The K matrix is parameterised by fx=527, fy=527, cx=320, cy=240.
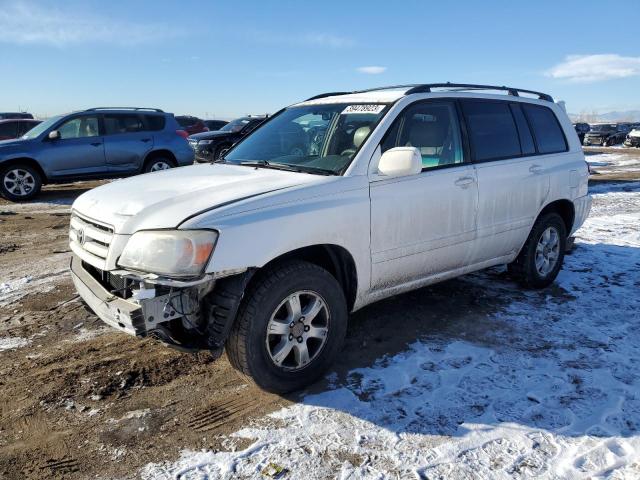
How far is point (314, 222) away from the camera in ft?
10.7

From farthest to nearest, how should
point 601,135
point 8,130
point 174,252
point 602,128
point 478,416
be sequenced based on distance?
point 602,128 → point 601,135 → point 8,130 → point 478,416 → point 174,252

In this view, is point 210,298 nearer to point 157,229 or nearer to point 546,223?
point 157,229

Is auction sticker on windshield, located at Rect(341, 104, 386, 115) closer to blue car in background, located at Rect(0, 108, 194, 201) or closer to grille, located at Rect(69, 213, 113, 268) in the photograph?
grille, located at Rect(69, 213, 113, 268)

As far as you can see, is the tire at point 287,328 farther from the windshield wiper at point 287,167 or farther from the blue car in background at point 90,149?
the blue car in background at point 90,149

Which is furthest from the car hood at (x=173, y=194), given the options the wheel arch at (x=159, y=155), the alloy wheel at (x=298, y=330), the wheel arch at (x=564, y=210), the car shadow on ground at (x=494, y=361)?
the wheel arch at (x=159, y=155)

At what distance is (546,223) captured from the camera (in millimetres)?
5180

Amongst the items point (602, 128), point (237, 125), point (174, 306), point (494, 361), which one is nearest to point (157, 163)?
point (237, 125)

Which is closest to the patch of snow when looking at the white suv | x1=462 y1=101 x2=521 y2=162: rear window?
the white suv

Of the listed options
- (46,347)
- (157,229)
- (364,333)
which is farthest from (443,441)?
(46,347)

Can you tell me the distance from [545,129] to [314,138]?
2595 mm

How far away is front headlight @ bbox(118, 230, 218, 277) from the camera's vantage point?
2.83 m

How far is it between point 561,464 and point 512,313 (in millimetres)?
2150

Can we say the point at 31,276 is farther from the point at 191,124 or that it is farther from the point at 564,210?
the point at 191,124

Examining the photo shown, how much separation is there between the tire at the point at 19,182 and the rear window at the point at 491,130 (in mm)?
9605
